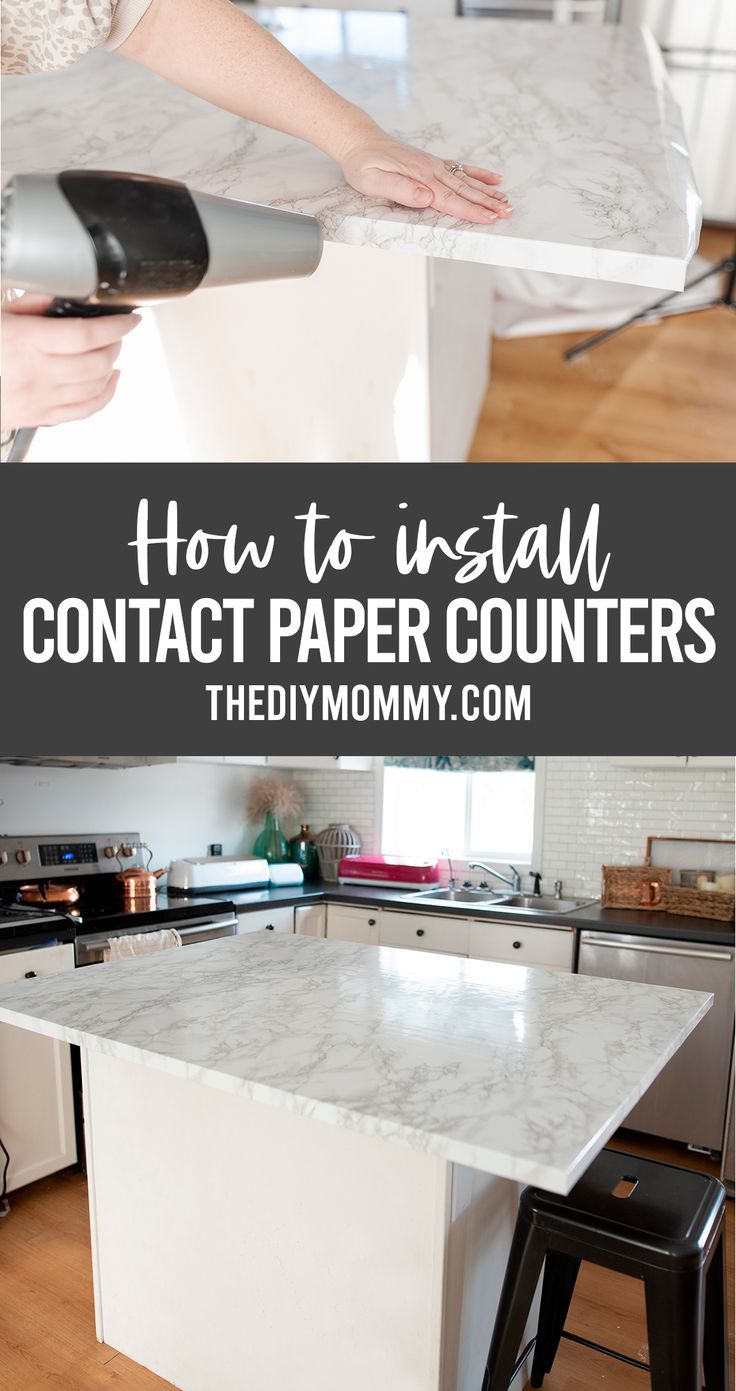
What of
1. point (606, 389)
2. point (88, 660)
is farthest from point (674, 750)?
point (88, 660)

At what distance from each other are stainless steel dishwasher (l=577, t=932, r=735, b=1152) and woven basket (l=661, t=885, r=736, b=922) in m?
0.33

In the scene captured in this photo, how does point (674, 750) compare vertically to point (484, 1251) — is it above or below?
above

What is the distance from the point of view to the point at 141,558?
70.8 inches

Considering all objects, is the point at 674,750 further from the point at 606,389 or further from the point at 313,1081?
the point at 313,1081

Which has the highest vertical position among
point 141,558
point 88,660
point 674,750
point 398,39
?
point 398,39

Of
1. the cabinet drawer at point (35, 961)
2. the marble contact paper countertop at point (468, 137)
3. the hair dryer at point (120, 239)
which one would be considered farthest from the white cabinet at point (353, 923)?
the hair dryer at point (120, 239)

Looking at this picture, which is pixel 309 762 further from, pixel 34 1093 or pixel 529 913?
pixel 34 1093

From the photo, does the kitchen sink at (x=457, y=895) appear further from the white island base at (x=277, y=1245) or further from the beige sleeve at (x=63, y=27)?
the beige sleeve at (x=63, y=27)

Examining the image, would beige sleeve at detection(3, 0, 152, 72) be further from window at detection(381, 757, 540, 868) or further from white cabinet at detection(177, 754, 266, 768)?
window at detection(381, 757, 540, 868)

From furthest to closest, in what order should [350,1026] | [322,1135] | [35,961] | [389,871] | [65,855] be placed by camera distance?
1. [389,871]
2. [65,855]
3. [35,961]
4. [322,1135]
5. [350,1026]

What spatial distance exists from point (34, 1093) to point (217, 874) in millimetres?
1260

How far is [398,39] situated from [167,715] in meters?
1.70

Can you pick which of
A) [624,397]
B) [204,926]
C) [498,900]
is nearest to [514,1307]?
[204,926]

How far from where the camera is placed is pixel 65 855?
11.6 feet
